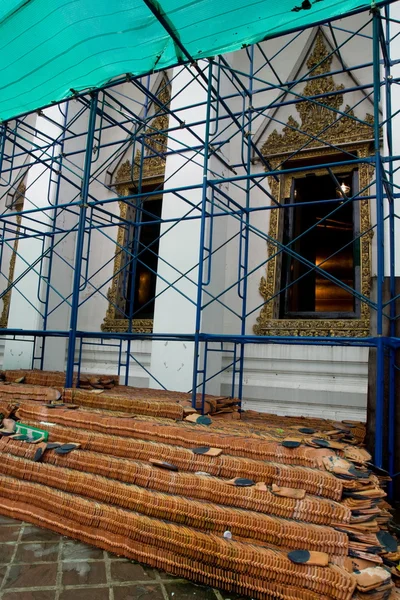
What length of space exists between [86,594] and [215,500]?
928 millimetres

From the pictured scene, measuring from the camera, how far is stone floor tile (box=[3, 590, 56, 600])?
216cm

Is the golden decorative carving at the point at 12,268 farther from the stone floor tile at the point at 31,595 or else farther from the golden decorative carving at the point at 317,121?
the stone floor tile at the point at 31,595

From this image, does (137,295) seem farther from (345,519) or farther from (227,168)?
(345,519)

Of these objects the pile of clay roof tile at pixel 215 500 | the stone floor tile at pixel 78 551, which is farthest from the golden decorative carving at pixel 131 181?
the stone floor tile at pixel 78 551

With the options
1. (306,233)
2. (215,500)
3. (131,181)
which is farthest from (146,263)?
(215,500)

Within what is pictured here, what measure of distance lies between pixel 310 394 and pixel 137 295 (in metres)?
4.94

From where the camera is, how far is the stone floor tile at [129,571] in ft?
7.88

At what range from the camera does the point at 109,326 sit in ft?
27.3

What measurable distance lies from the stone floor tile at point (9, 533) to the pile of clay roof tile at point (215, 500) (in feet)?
0.43

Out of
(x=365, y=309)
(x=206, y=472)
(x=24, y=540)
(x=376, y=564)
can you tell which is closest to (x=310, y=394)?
(x=365, y=309)

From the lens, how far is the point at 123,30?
402 cm

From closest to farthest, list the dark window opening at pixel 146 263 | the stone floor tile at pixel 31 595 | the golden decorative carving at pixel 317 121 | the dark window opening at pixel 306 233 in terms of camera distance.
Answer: the stone floor tile at pixel 31 595, the dark window opening at pixel 306 233, the golden decorative carving at pixel 317 121, the dark window opening at pixel 146 263

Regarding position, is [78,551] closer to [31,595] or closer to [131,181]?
[31,595]

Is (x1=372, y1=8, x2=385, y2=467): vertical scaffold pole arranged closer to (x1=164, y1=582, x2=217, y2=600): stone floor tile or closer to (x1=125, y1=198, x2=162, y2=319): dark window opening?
(x1=164, y1=582, x2=217, y2=600): stone floor tile
